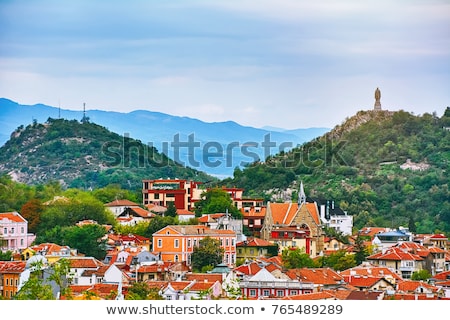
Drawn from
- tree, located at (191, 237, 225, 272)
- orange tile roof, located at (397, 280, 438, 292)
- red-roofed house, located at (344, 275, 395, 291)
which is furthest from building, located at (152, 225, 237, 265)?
orange tile roof, located at (397, 280, 438, 292)

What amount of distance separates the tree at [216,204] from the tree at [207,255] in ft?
13.3

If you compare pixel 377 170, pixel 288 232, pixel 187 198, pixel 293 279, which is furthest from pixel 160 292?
pixel 377 170

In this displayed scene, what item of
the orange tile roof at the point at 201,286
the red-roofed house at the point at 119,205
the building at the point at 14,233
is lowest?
the orange tile roof at the point at 201,286

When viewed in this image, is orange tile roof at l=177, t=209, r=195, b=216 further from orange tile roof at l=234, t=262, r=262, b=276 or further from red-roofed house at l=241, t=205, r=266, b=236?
orange tile roof at l=234, t=262, r=262, b=276

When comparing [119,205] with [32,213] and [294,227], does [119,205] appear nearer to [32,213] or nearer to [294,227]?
[32,213]

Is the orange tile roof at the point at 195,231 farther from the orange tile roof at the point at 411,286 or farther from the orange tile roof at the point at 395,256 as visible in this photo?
the orange tile roof at the point at 411,286

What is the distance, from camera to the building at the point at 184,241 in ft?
71.8

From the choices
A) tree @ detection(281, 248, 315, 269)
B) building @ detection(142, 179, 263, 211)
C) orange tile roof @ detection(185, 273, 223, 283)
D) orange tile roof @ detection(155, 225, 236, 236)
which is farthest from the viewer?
building @ detection(142, 179, 263, 211)

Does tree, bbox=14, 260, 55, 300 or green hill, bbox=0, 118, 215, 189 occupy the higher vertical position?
green hill, bbox=0, 118, 215, 189

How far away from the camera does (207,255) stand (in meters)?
21.2

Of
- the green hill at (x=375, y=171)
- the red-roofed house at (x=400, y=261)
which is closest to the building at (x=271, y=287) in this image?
the red-roofed house at (x=400, y=261)

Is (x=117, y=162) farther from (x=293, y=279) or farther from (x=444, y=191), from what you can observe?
(x=293, y=279)

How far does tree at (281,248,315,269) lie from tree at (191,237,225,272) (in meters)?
Answer: 0.94

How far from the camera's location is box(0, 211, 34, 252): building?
22922 millimetres
